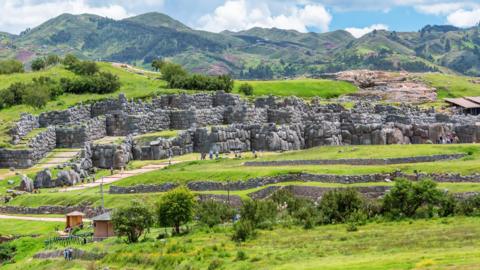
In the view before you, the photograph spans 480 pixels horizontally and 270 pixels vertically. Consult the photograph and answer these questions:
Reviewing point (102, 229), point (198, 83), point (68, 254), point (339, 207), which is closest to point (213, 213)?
point (102, 229)

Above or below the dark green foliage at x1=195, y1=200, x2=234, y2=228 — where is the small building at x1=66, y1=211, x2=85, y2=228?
below

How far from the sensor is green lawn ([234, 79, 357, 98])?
380 feet

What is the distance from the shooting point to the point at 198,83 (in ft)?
336

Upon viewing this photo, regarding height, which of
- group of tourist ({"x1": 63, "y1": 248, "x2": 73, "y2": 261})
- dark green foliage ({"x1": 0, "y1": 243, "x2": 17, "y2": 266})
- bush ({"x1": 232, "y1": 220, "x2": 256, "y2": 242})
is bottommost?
dark green foliage ({"x1": 0, "y1": 243, "x2": 17, "y2": 266})

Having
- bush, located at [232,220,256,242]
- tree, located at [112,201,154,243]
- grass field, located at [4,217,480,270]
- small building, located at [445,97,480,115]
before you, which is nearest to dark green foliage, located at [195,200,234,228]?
grass field, located at [4,217,480,270]

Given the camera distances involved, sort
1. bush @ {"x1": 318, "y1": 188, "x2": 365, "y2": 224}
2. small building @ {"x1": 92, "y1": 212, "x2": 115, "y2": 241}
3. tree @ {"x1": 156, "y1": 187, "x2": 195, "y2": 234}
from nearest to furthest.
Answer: bush @ {"x1": 318, "y1": 188, "x2": 365, "y2": 224} → tree @ {"x1": 156, "y1": 187, "x2": 195, "y2": 234} → small building @ {"x1": 92, "y1": 212, "x2": 115, "y2": 241}

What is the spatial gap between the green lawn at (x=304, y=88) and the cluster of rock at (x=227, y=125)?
63.9 feet

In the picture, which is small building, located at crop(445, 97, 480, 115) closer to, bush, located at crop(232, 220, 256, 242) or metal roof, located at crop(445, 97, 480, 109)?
metal roof, located at crop(445, 97, 480, 109)

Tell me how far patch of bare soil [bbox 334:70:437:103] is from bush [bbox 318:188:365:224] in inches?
2596

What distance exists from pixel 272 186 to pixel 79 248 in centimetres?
1502

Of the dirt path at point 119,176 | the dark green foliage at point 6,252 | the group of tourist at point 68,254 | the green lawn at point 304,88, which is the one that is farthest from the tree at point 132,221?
the green lawn at point 304,88

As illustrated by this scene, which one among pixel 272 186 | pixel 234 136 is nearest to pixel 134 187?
pixel 272 186

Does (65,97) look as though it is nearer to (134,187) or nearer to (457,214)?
(134,187)

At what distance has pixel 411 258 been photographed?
1326 inches
